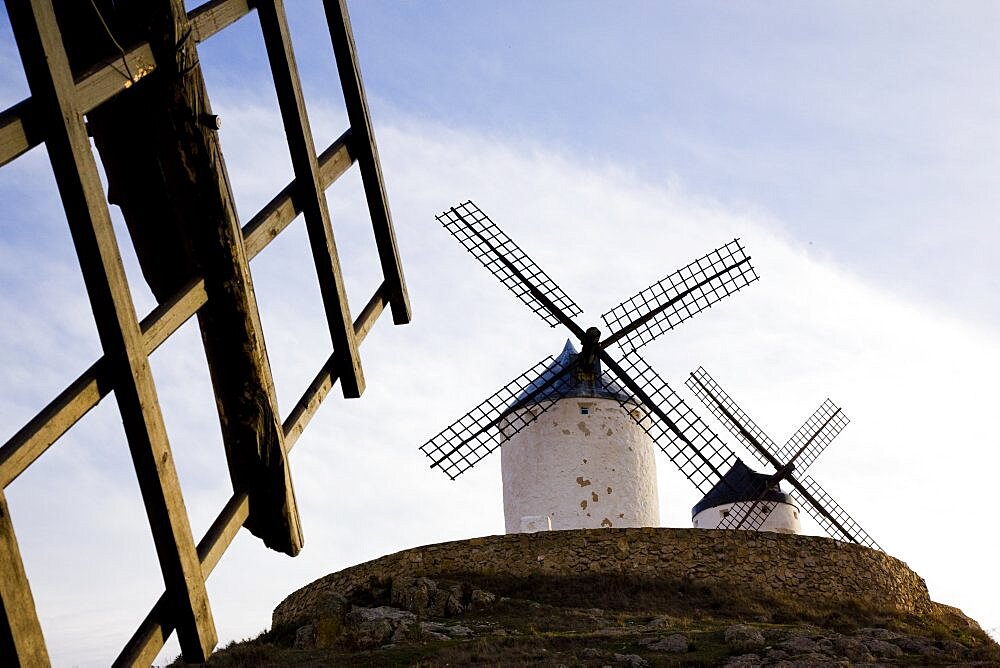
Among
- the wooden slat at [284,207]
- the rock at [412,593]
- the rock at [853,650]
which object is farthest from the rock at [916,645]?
the wooden slat at [284,207]

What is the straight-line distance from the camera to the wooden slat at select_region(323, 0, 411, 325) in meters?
3.26

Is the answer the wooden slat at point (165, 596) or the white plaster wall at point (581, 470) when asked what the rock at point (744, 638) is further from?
the wooden slat at point (165, 596)

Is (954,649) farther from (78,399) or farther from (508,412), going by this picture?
(78,399)

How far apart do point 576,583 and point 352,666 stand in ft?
16.2

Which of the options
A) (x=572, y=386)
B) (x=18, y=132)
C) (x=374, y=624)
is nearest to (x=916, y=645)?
(x=374, y=624)

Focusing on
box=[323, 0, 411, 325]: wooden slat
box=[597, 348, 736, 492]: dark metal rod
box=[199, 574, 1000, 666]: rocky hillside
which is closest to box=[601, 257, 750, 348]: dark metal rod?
box=[597, 348, 736, 492]: dark metal rod

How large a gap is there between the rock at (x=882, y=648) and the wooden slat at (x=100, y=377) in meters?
10.7

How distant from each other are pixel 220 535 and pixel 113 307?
73 centimetres

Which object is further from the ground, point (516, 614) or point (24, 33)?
point (516, 614)

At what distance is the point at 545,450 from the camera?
1886 cm

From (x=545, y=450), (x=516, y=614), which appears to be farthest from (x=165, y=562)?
(x=545, y=450)

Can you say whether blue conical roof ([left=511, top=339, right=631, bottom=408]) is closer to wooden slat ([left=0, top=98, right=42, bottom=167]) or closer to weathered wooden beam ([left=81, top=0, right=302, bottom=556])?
weathered wooden beam ([left=81, top=0, right=302, bottom=556])

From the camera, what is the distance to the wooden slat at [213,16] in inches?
98.6

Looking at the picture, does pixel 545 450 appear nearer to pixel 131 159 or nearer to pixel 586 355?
pixel 586 355
